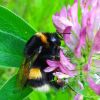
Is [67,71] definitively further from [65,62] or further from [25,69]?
[25,69]

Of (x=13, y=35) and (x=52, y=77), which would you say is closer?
(x=52, y=77)

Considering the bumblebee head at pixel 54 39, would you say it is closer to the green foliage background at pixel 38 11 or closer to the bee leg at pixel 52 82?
the bee leg at pixel 52 82

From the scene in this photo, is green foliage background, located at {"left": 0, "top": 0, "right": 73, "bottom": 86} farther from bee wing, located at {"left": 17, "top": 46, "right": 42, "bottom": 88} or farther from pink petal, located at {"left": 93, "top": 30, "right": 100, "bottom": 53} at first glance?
pink petal, located at {"left": 93, "top": 30, "right": 100, "bottom": 53}

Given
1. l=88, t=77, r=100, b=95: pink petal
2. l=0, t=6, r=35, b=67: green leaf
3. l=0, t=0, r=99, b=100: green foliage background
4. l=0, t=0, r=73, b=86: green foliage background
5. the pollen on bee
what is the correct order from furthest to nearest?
1. l=0, t=0, r=73, b=86: green foliage background
2. l=0, t=0, r=99, b=100: green foliage background
3. l=0, t=6, r=35, b=67: green leaf
4. the pollen on bee
5. l=88, t=77, r=100, b=95: pink petal

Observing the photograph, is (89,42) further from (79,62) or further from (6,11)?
(6,11)

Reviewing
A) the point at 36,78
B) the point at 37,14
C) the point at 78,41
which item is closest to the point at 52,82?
the point at 36,78

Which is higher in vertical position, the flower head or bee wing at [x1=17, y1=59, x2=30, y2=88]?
the flower head

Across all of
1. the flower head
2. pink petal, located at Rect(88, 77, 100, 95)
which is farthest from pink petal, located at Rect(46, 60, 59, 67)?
pink petal, located at Rect(88, 77, 100, 95)

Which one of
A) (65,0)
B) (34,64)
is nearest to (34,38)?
(34,64)
